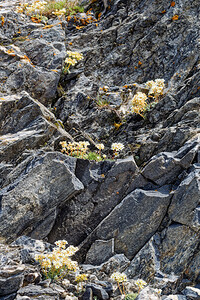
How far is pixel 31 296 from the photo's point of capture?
19.2 feet

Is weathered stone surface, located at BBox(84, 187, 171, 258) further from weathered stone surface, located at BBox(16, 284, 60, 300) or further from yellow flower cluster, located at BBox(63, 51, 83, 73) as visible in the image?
yellow flower cluster, located at BBox(63, 51, 83, 73)

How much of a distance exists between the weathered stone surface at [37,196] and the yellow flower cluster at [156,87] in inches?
152

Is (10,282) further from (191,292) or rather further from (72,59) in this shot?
(72,59)

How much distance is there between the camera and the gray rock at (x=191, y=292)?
6141 millimetres

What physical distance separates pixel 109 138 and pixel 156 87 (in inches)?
89.8

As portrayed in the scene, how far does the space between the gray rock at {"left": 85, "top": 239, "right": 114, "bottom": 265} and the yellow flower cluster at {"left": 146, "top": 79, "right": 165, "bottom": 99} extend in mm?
5071

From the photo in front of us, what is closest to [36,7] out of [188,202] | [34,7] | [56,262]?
[34,7]

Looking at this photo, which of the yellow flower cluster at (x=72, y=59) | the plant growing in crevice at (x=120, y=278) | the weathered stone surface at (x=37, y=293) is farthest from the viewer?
the yellow flower cluster at (x=72, y=59)

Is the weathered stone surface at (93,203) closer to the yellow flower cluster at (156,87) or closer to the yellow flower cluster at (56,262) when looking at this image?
the yellow flower cluster at (56,262)

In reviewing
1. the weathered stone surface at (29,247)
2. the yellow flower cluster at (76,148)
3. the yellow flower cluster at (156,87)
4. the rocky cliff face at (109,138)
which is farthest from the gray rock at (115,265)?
the yellow flower cluster at (156,87)

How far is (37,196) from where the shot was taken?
8242 millimetres

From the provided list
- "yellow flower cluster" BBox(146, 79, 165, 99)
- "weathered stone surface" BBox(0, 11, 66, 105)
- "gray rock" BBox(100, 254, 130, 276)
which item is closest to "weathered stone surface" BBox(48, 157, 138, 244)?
"gray rock" BBox(100, 254, 130, 276)

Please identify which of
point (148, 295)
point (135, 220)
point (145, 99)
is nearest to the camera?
point (148, 295)

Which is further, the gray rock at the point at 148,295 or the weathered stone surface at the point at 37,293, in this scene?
the gray rock at the point at 148,295
